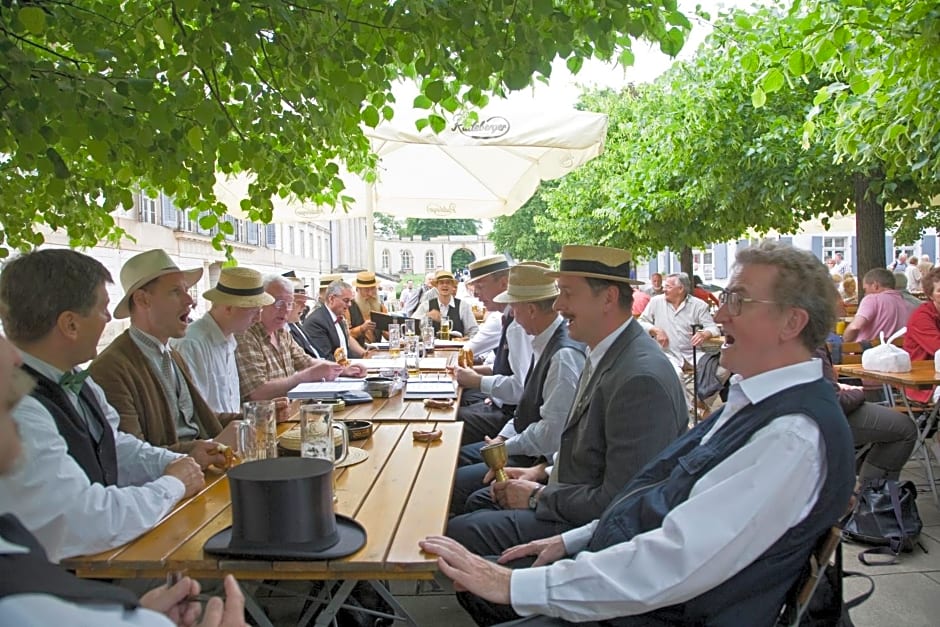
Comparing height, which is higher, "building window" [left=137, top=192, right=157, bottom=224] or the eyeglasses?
"building window" [left=137, top=192, right=157, bottom=224]

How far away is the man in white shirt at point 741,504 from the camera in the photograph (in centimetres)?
173

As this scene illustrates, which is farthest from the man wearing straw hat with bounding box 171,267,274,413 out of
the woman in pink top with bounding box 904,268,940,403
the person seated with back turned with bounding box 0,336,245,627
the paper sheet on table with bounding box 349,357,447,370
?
the woman in pink top with bounding box 904,268,940,403

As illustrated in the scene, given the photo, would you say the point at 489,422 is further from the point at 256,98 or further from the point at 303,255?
the point at 303,255

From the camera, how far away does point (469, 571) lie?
6.30ft

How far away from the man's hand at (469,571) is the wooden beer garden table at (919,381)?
13.1ft

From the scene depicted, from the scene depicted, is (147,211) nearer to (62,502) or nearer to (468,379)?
(468,379)

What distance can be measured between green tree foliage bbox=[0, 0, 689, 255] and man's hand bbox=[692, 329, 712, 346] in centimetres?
523

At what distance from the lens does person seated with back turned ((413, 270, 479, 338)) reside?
9.39 m

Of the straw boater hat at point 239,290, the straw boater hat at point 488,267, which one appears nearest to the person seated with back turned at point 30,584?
the straw boater hat at point 239,290

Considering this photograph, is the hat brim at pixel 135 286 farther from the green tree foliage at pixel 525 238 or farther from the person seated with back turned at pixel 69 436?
the green tree foliage at pixel 525 238

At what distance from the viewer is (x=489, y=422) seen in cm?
495

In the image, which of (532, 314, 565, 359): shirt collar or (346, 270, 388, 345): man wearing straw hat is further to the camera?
(346, 270, 388, 345): man wearing straw hat

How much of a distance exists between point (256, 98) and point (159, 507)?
194cm

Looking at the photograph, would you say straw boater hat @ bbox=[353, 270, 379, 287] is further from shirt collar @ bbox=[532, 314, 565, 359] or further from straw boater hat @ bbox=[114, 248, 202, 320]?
straw boater hat @ bbox=[114, 248, 202, 320]
